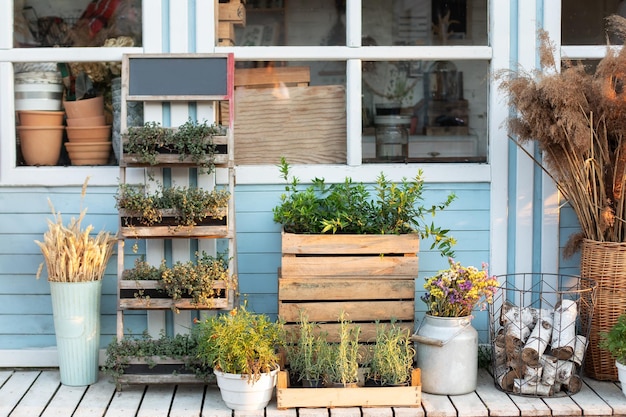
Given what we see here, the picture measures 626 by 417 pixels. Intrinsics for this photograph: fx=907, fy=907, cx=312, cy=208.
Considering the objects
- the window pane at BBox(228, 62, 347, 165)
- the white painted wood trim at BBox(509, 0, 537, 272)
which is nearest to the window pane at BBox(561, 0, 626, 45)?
the white painted wood trim at BBox(509, 0, 537, 272)

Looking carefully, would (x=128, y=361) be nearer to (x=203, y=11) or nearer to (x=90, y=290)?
(x=90, y=290)

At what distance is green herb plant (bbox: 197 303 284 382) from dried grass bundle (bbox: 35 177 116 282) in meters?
0.67

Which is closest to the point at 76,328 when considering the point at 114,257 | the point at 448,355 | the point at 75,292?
the point at 75,292

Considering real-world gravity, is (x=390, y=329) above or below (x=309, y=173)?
below

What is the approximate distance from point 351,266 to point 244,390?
81cm

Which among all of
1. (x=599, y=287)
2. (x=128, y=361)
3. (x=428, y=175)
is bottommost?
(x=128, y=361)

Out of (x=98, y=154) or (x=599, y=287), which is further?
(x=98, y=154)

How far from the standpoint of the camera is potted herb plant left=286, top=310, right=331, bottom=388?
4.19 m

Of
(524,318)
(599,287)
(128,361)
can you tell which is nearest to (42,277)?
(128,361)

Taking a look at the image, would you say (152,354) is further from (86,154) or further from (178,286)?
(86,154)

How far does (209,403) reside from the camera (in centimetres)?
423

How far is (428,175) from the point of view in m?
4.84

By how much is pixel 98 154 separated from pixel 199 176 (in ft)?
1.94

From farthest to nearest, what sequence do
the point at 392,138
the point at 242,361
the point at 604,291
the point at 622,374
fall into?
the point at 392,138 → the point at 604,291 → the point at 622,374 → the point at 242,361
